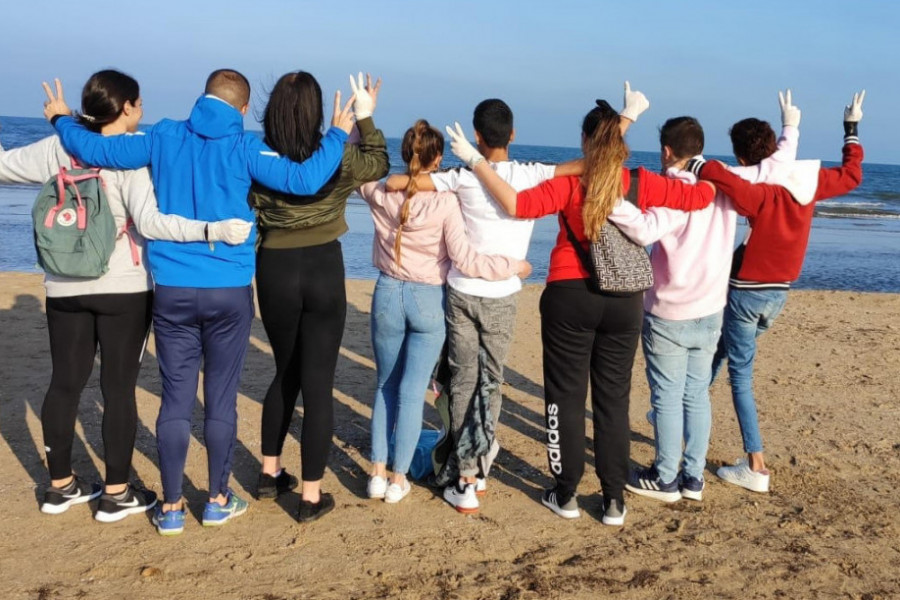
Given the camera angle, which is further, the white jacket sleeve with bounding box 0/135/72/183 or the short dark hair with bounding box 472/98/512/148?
the short dark hair with bounding box 472/98/512/148

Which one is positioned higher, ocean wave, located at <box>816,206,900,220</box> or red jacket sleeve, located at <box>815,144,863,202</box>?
red jacket sleeve, located at <box>815,144,863,202</box>

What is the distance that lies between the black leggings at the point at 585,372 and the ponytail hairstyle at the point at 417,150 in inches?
30.9

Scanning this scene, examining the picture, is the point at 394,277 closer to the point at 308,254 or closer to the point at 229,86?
the point at 308,254

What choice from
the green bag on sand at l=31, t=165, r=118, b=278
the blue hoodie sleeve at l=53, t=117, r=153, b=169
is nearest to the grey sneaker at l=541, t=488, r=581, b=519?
the green bag on sand at l=31, t=165, r=118, b=278

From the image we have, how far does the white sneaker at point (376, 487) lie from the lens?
436 centimetres

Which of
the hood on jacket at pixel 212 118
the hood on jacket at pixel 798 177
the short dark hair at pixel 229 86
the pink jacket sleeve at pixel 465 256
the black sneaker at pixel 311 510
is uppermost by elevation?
the short dark hair at pixel 229 86

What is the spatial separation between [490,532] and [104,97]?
2612 millimetres

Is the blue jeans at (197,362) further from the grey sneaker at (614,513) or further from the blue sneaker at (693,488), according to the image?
the blue sneaker at (693,488)

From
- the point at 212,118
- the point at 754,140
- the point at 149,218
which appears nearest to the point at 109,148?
the point at 149,218

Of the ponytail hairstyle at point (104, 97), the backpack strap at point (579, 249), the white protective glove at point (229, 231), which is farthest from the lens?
the backpack strap at point (579, 249)

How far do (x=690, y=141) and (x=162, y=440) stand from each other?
9.32ft

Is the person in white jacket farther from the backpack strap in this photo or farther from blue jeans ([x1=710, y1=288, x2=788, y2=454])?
blue jeans ([x1=710, y1=288, x2=788, y2=454])

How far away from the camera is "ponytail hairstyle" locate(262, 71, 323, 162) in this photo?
11.7ft

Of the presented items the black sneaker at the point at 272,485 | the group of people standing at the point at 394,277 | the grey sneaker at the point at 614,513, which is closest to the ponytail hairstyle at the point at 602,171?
the group of people standing at the point at 394,277
